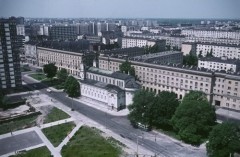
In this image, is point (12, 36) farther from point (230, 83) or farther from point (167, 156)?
point (230, 83)

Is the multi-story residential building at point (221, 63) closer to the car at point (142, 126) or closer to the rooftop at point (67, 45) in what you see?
the car at point (142, 126)

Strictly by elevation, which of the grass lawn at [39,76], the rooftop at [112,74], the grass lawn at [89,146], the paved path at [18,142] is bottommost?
the paved path at [18,142]

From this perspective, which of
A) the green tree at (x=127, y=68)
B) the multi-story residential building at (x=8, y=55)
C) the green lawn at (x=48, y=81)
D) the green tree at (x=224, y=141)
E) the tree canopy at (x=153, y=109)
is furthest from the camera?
the green lawn at (x=48, y=81)

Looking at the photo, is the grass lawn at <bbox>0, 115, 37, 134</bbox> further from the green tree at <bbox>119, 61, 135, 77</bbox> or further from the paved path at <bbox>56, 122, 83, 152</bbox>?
the green tree at <bbox>119, 61, 135, 77</bbox>

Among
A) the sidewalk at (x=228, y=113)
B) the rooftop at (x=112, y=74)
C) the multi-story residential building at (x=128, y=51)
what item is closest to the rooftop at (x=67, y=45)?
the multi-story residential building at (x=128, y=51)

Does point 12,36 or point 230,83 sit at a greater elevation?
point 12,36

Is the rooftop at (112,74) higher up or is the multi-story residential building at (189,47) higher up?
the multi-story residential building at (189,47)

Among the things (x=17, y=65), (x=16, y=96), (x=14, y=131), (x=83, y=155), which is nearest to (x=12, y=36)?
(x=17, y=65)
